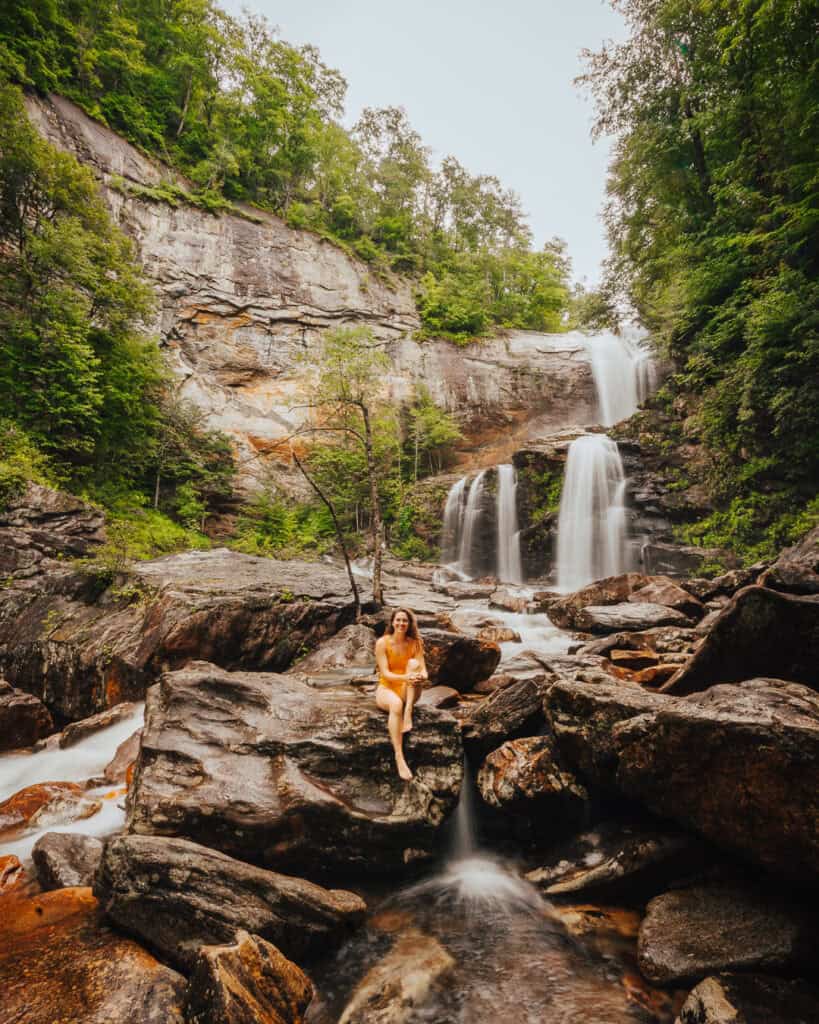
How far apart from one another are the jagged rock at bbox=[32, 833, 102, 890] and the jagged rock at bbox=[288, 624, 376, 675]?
3589mm

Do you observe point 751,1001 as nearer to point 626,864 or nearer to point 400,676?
point 626,864

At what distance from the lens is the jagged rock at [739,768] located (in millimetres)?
2889

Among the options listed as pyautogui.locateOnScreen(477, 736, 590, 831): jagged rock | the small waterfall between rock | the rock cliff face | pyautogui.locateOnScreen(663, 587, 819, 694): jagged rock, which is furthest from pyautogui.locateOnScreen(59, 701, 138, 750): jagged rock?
the rock cliff face

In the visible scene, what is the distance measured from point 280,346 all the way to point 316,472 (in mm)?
7930

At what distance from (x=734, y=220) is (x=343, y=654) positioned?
15805mm

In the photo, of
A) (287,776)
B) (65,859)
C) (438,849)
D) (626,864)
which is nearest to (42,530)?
(65,859)

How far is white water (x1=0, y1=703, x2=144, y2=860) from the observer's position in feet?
14.9

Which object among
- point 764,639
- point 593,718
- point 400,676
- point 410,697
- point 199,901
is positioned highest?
point 764,639

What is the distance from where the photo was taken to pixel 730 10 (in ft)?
36.1

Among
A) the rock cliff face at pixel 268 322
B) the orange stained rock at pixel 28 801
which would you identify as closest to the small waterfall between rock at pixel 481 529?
the rock cliff face at pixel 268 322

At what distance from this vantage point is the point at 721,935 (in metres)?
3.00

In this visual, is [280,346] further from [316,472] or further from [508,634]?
[508,634]

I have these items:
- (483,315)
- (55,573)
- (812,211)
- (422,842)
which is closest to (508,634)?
(422,842)

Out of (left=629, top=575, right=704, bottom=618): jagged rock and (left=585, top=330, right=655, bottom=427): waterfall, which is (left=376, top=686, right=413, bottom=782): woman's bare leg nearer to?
(left=629, top=575, right=704, bottom=618): jagged rock
